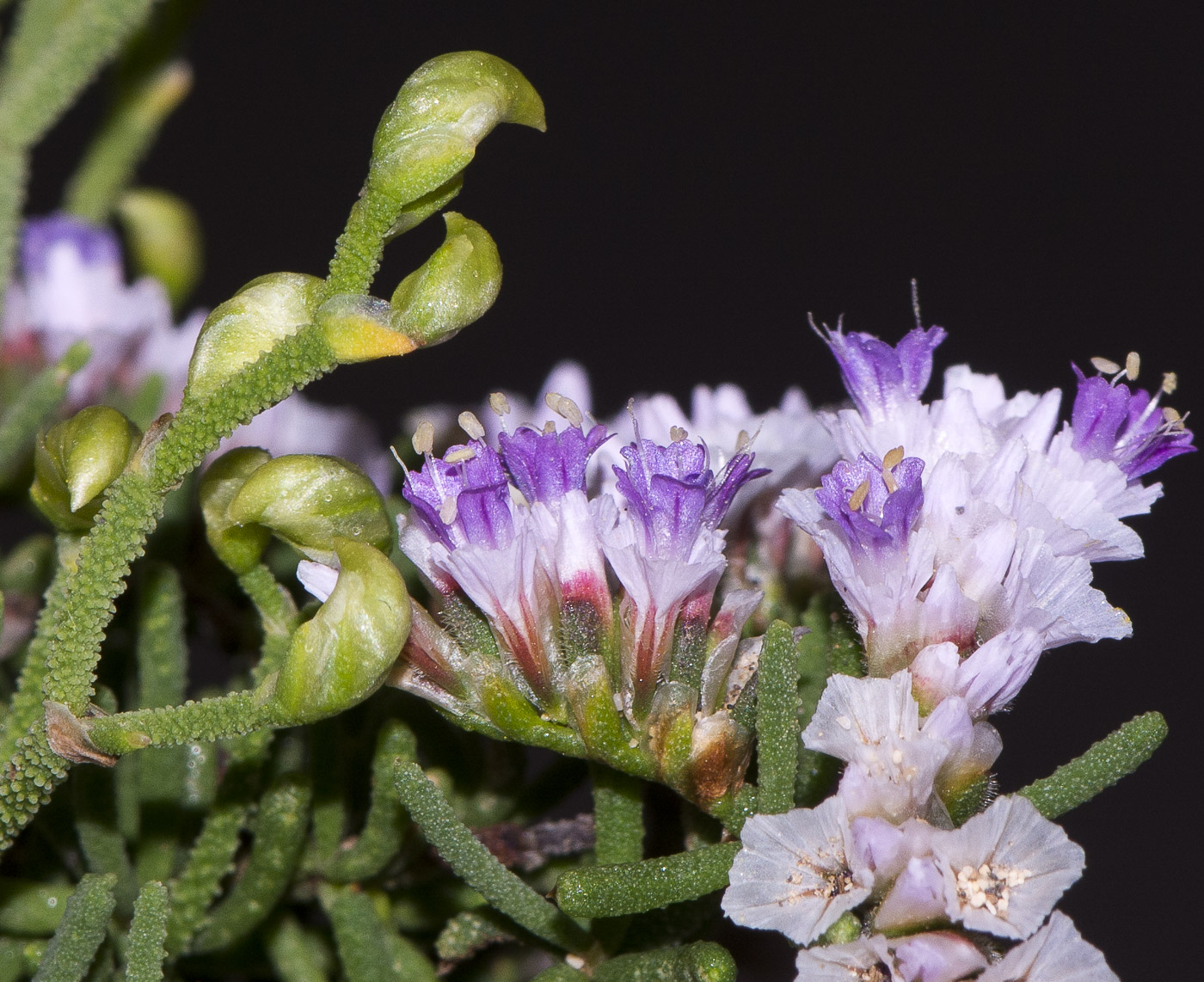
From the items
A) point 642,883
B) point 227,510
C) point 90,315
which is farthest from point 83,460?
point 90,315

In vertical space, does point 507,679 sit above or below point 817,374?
above

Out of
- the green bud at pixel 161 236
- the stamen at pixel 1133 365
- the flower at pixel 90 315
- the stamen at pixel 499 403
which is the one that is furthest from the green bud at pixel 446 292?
the green bud at pixel 161 236

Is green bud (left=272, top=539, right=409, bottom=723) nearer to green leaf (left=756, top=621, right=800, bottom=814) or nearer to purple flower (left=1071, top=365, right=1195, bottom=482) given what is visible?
green leaf (left=756, top=621, right=800, bottom=814)

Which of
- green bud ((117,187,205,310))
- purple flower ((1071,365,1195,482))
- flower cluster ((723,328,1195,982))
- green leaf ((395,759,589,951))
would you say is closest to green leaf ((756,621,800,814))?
flower cluster ((723,328,1195,982))

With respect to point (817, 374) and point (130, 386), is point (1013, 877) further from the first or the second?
point (817, 374)

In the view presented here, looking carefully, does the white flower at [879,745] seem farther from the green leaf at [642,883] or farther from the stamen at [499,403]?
the stamen at [499,403]

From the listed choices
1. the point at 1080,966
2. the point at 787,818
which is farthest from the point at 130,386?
the point at 1080,966

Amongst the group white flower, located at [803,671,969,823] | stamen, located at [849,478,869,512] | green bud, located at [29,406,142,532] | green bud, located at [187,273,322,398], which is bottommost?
white flower, located at [803,671,969,823]
